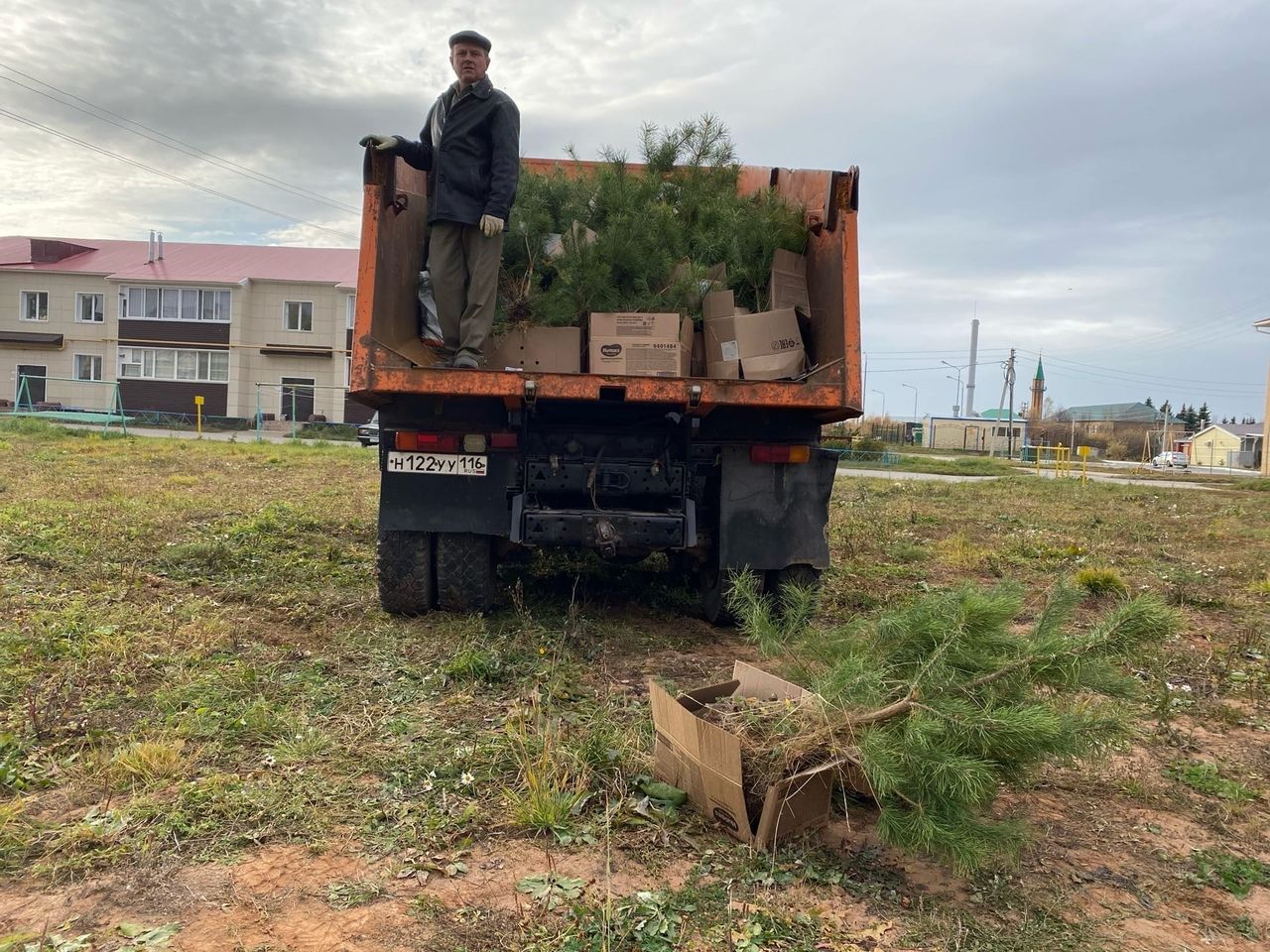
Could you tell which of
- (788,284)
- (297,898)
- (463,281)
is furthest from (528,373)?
(297,898)

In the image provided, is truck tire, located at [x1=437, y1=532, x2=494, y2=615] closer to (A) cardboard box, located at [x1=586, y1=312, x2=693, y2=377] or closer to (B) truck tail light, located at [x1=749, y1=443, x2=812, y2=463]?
(A) cardboard box, located at [x1=586, y1=312, x2=693, y2=377]

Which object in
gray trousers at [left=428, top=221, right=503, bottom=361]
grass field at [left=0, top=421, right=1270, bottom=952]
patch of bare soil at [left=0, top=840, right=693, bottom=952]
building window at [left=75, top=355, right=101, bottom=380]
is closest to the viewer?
patch of bare soil at [left=0, top=840, right=693, bottom=952]

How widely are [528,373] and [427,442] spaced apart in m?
0.74

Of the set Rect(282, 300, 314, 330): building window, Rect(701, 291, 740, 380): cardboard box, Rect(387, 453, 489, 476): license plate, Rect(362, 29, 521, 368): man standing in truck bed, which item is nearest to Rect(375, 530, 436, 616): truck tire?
Rect(387, 453, 489, 476): license plate

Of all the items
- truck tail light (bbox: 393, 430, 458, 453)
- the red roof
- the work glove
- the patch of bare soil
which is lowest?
the patch of bare soil

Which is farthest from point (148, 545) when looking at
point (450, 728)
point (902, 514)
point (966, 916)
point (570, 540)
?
point (902, 514)

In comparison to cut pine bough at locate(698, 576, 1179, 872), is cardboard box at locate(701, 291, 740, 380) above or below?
above

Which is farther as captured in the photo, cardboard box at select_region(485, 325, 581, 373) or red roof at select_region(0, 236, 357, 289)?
red roof at select_region(0, 236, 357, 289)

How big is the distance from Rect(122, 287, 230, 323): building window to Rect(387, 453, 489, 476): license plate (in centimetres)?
3405

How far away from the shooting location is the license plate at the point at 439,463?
15.3 ft

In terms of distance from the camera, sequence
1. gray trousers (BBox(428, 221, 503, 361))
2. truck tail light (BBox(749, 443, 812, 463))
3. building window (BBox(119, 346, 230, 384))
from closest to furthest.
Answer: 1. gray trousers (BBox(428, 221, 503, 361))
2. truck tail light (BBox(749, 443, 812, 463))
3. building window (BBox(119, 346, 230, 384))

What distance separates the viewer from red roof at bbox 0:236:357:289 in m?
35.3

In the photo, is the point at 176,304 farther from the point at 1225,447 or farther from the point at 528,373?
the point at 1225,447

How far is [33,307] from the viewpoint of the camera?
121ft
